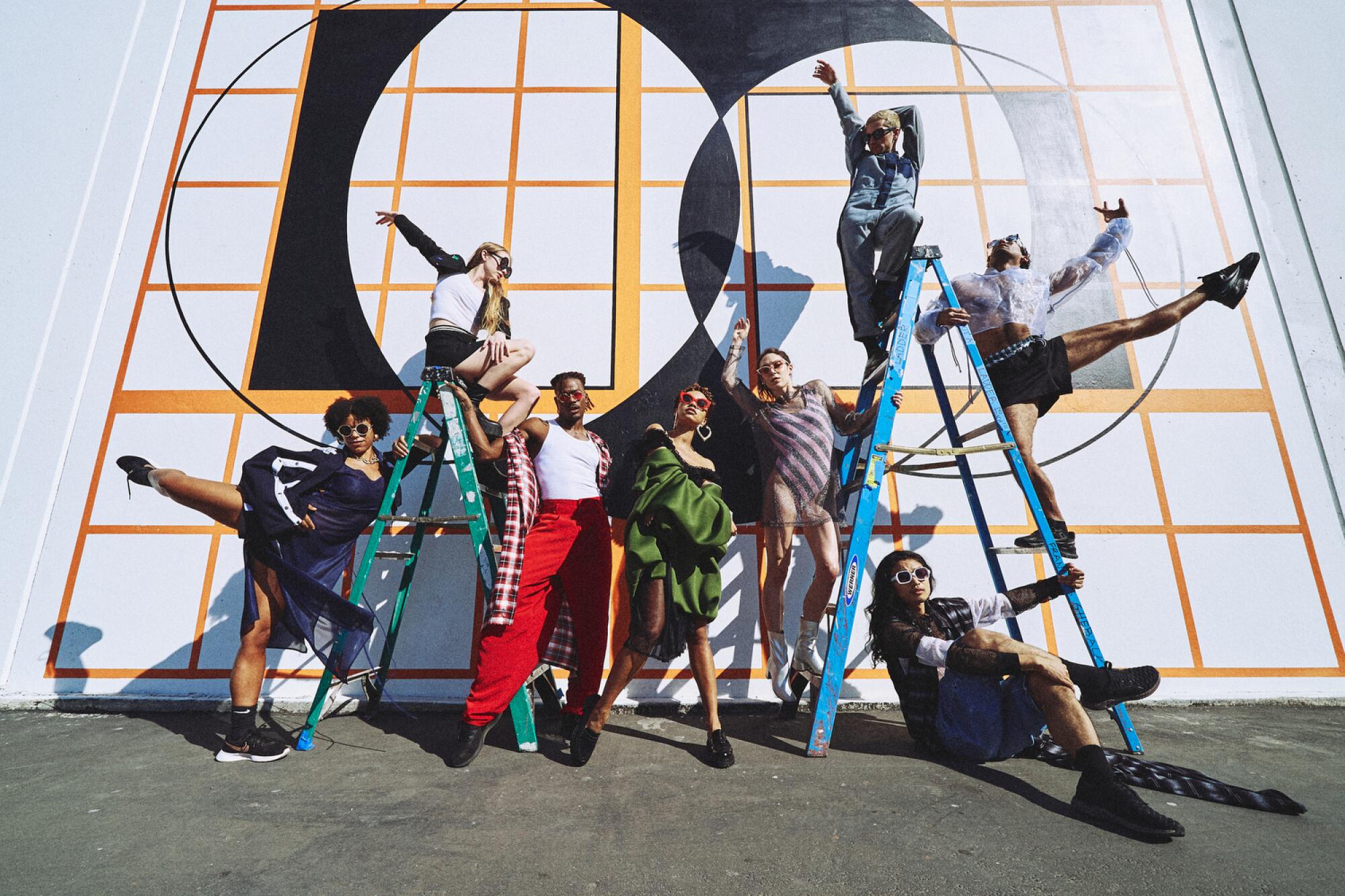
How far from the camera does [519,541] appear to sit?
287cm

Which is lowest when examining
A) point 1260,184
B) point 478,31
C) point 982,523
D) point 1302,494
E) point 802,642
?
point 802,642

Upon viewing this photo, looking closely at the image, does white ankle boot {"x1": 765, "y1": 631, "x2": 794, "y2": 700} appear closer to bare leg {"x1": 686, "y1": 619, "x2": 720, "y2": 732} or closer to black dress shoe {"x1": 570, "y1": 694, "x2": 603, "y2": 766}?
bare leg {"x1": 686, "y1": 619, "x2": 720, "y2": 732}

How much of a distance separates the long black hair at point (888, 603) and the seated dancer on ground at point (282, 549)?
78.6 inches

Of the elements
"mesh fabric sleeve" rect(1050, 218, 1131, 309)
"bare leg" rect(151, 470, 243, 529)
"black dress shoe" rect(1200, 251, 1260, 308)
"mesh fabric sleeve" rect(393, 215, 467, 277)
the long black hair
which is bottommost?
the long black hair

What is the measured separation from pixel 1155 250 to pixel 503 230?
385 cm

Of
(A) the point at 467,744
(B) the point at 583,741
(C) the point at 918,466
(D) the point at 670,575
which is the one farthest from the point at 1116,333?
(A) the point at 467,744

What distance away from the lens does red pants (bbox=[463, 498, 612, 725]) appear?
2744mm

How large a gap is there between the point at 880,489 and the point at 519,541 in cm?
153

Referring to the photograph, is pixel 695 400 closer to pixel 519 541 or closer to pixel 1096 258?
pixel 519 541

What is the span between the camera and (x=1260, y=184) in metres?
4.09

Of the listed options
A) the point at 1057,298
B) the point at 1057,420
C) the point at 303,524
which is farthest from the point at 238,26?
the point at 1057,420

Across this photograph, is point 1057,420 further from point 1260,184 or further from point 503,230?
point 503,230

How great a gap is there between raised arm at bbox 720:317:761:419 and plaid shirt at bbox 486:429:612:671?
70 centimetres

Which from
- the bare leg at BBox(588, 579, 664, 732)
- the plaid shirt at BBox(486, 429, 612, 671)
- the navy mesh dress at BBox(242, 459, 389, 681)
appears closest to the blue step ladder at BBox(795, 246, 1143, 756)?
the bare leg at BBox(588, 579, 664, 732)
